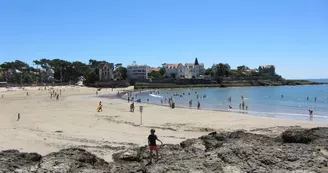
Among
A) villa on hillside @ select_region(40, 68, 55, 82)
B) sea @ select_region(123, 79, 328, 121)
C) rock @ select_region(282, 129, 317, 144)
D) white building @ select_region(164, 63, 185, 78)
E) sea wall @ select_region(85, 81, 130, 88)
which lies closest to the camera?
rock @ select_region(282, 129, 317, 144)

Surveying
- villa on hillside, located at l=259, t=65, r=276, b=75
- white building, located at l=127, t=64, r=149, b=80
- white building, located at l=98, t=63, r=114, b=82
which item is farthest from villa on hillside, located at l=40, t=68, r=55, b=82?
villa on hillside, located at l=259, t=65, r=276, b=75

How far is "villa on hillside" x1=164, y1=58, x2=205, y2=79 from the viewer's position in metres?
155

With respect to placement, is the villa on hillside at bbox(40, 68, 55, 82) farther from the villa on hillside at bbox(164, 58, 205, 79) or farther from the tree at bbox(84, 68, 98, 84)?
the villa on hillside at bbox(164, 58, 205, 79)

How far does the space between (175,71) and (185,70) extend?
18.8ft

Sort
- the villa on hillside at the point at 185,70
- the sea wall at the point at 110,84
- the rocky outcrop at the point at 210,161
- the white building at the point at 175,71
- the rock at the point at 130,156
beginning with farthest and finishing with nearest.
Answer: the villa on hillside at the point at 185,70 → the white building at the point at 175,71 → the sea wall at the point at 110,84 → the rock at the point at 130,156 → the rocky outcrop at the point at 210,161

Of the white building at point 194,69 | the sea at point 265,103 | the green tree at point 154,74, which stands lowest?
the sea at point 265,103

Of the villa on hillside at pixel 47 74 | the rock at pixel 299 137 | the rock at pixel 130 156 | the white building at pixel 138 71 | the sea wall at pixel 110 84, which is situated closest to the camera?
the rock at pixel 130 156

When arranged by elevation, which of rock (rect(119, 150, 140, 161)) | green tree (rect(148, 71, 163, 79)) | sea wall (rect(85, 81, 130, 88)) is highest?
green tree (rect(148, 71, 163, 79))

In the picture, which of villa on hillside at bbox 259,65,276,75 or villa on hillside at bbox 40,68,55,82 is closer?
villa on hillside at bbox 40,68,55,82

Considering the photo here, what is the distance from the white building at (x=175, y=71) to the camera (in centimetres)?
15462

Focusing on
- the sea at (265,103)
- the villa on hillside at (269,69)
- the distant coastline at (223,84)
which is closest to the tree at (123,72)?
the distant coastline at (223,84)

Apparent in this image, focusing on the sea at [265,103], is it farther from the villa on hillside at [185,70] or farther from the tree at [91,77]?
the villa on hillside at [185,70]

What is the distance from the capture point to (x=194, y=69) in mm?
165375

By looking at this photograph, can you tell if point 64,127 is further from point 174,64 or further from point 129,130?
point 174,64
